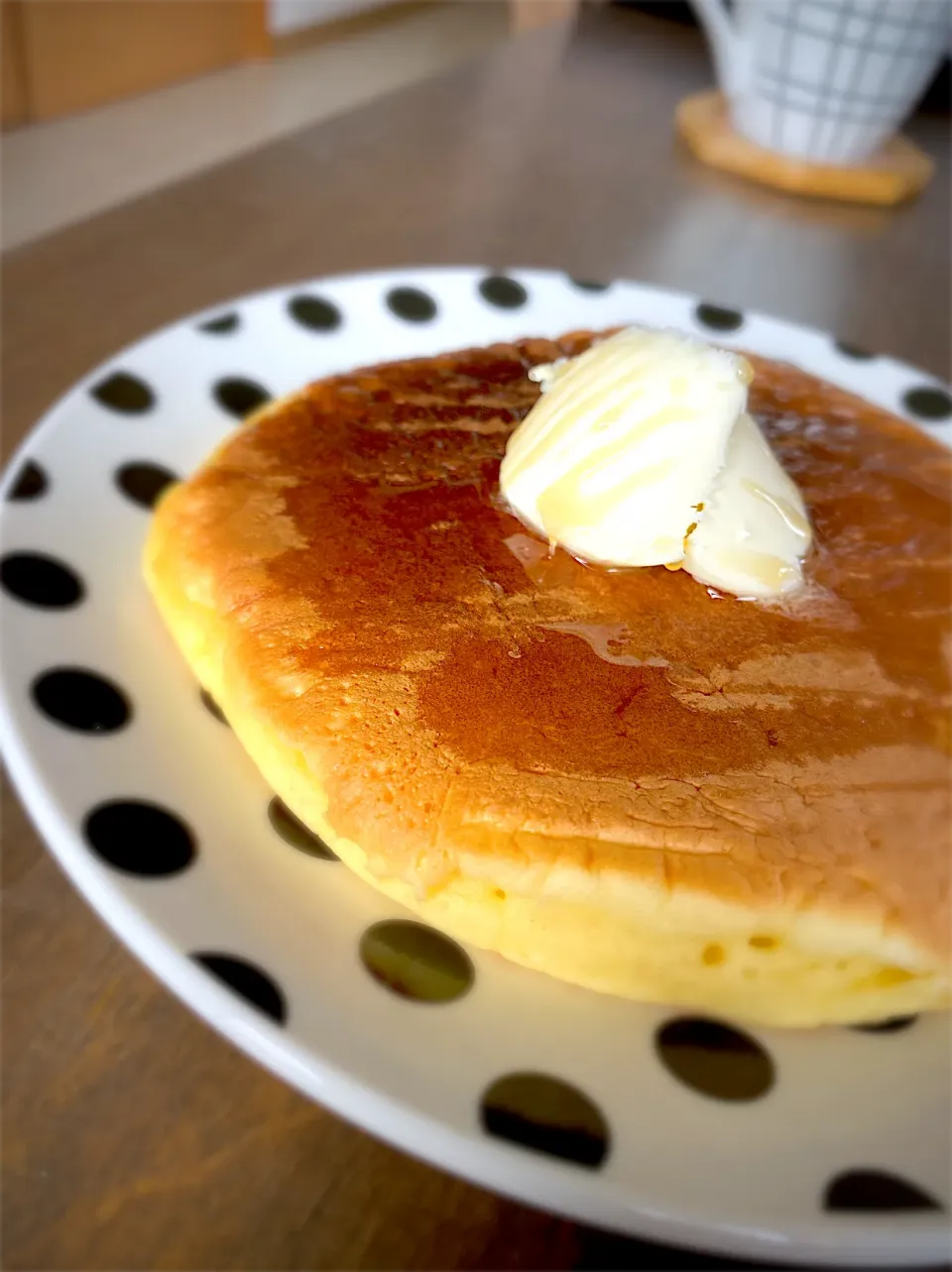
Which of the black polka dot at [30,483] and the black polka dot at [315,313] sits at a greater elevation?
the black polka dot at [315,313]

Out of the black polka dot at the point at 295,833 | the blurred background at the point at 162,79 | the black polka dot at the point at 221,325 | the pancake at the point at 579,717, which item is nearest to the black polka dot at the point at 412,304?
the black polka dot at the point at 221,325

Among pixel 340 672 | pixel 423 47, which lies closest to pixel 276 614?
pixel 340 672

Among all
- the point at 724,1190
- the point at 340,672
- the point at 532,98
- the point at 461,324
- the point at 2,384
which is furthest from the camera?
the point at 532,98

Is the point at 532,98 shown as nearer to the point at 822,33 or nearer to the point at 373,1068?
the point at 822,33

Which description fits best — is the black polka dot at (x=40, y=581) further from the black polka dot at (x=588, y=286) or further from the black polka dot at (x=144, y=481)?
the black polka dot at (x=588, y=286)

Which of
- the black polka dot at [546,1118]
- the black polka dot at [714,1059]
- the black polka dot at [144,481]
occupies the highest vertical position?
the black polka dot at [144,481]

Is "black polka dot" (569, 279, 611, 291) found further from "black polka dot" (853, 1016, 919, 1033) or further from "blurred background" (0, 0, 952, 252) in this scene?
"blurred background" (0, 0, 952, 252)

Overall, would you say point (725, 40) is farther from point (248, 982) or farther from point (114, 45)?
point (114, 45)

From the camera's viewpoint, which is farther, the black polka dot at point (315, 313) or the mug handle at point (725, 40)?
the mug handle at point (725, 40)
